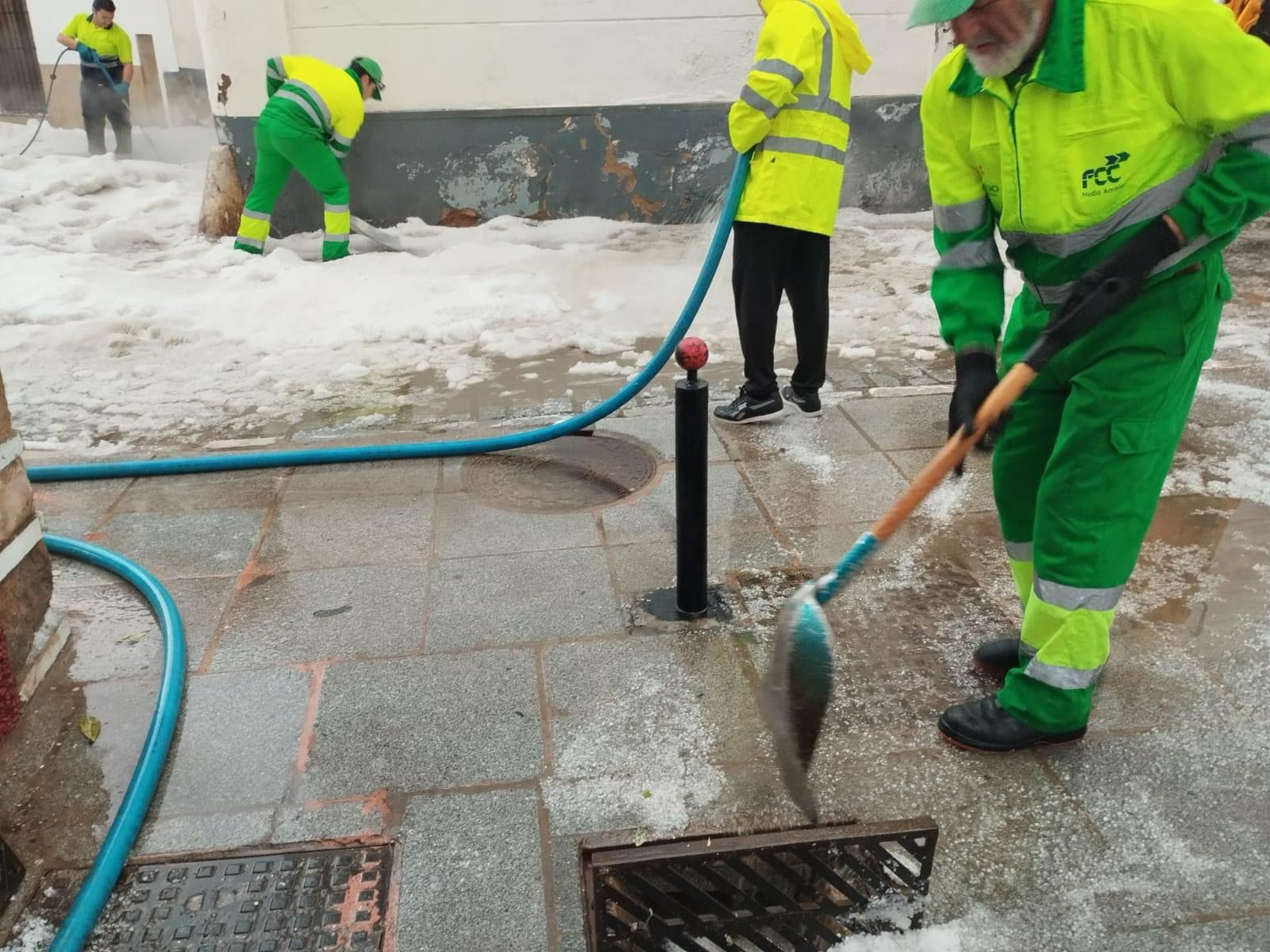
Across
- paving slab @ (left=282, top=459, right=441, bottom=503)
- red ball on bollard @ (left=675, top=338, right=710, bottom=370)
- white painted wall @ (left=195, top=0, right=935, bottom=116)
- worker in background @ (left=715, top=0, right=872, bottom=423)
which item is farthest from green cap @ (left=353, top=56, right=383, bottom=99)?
red ball on bollard @ (left=675, top=338, right=710, bottom=370)

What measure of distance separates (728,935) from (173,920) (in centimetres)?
117

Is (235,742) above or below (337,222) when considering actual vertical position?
below

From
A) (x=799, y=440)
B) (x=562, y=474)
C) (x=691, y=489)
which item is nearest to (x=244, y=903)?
(x=691, y=489)

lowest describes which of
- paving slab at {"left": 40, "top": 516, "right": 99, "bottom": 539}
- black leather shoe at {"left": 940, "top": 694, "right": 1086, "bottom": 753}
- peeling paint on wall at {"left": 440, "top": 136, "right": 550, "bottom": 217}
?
paving slab at {"left": 40, "top": 516, "right": 99, "bottom": 539}

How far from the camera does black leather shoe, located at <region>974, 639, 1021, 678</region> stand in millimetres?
2803

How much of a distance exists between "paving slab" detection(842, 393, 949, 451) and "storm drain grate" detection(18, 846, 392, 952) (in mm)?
3056

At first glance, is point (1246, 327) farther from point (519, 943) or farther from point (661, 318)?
point (519, 943)

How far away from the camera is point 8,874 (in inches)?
83.3

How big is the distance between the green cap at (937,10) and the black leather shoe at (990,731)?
64.4 inches

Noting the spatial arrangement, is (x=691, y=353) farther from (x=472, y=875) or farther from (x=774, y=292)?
(x=774, y=292)

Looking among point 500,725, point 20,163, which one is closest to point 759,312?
point 500,725

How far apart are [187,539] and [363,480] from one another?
768 millimetres

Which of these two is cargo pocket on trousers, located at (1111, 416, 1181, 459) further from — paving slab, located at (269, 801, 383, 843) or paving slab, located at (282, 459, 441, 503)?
paving slab, located at (282, 459, 441, 503)

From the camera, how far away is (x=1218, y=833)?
222 cm
